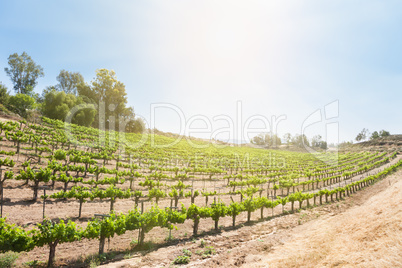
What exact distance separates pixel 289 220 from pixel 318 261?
930cm

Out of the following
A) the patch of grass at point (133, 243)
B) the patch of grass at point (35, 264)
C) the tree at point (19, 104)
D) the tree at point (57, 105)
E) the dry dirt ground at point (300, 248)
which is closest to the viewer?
the patch of grass at point (35, 264)

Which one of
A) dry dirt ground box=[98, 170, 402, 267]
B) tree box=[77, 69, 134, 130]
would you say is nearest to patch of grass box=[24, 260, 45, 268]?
dry dirt ground box=[98, 170, 402, 267]

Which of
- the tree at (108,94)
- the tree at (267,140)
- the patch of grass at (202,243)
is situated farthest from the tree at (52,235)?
the tree at (267,140)

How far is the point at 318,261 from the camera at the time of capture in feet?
32.6

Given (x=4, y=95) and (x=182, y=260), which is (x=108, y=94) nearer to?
(x=4, y=95)

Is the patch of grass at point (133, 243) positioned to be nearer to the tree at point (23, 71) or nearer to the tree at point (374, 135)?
the tree at point (23, 71)

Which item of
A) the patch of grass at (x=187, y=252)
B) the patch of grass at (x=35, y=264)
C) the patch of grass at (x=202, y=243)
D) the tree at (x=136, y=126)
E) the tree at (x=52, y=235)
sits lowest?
the patch of grass at (x=202, y=243)

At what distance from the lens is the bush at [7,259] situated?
838cm

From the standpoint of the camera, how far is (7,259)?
8.52m

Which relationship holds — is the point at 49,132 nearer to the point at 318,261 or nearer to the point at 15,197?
the point at 15,197

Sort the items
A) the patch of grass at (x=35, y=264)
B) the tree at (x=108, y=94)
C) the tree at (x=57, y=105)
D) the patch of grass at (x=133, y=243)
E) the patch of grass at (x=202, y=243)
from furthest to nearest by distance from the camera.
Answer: the tree at (x=108, y=94) → the tree at (x=57, y=105) → the patch of grass at (x=202, y=243) → the patch of grass at (x=133, y=243) → the patch of grass at (x=35, y=264)

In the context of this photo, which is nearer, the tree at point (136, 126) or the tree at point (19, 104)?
the tree at point (19, 104)

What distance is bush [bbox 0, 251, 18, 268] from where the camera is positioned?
8375mm

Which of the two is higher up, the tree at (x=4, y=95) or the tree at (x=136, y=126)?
the tree at (x=4, y=95)
